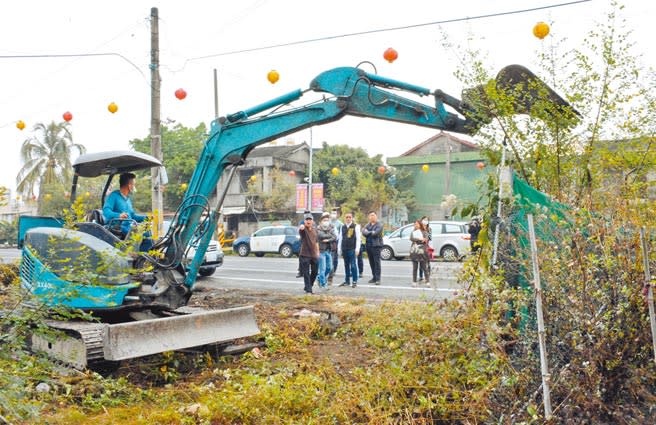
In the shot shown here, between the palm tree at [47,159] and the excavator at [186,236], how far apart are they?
37.9 metres

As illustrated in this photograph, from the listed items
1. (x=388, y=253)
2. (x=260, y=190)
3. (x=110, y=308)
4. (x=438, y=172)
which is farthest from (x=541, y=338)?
(x=260, y=190)

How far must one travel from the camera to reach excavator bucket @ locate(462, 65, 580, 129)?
5215 mm

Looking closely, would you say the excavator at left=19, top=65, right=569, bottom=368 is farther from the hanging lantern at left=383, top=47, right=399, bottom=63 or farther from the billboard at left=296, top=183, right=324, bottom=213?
the billboard at left=296, top=183, right=324, bottom=213

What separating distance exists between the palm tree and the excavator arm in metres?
38.5

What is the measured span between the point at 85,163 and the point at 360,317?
13.1 ft

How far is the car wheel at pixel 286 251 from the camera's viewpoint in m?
26.1

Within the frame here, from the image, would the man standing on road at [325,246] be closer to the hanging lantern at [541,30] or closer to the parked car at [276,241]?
the hanging lantern at [541,30]

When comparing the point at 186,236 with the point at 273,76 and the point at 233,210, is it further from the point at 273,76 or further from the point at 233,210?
the point at 233,210

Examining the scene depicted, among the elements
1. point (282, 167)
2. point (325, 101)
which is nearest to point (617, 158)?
point (325, 101)

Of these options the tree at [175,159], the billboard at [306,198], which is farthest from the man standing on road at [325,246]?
the tree at [175,159]

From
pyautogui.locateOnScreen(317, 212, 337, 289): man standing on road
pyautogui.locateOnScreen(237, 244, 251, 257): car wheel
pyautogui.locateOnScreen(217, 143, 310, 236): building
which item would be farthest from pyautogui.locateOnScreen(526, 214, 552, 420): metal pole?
pyautogui.locateOnScreen(217, 143, 310, 236): building

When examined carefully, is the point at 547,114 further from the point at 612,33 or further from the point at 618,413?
the point at 618,413

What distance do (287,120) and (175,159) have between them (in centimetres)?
3888

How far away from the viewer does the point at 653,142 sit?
510 cm
